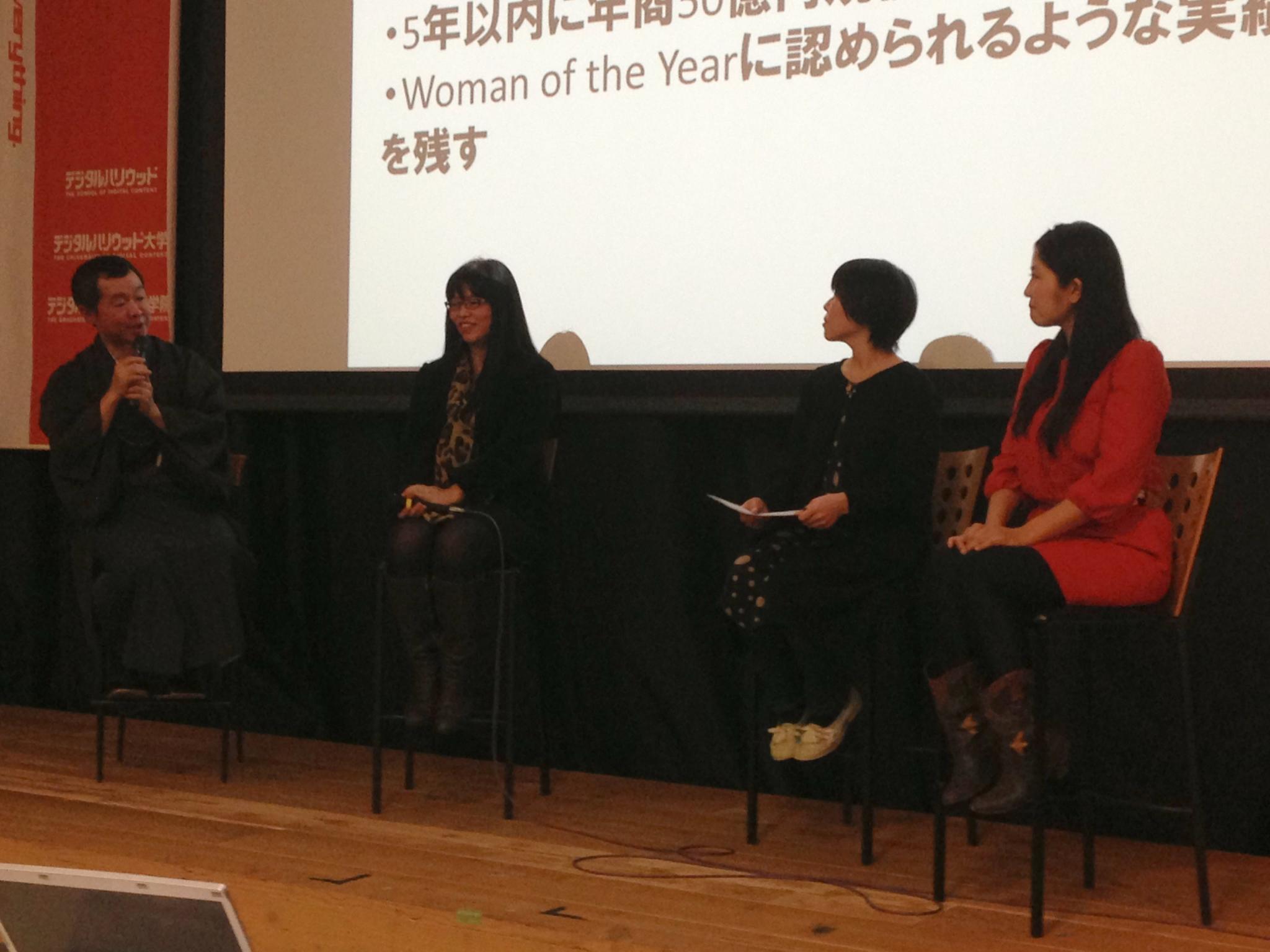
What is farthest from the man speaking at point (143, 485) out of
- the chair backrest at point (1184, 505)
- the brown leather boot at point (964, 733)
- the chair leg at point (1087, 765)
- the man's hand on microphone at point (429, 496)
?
the chair backrest at point (1184, 505)

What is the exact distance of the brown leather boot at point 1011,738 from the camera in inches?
93.5

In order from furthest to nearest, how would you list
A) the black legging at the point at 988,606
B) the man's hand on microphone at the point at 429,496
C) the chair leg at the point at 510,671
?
1. the man's hand on microphone at the point at 429,496
2. the chair leg at the point at 510,671
3. the black legging at the point at 988,606

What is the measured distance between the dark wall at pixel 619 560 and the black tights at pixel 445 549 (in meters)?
0.25

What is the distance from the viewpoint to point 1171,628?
2449 mm

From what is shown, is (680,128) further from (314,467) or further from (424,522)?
(314,467)

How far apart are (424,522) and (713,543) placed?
679mm

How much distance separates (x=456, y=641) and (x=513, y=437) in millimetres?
452

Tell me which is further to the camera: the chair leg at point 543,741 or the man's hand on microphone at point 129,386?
the man's hand on microphone at point 129,386

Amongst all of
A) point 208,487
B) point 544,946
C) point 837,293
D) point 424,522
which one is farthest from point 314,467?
point 544,946

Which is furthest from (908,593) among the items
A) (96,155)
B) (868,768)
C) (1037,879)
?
(96,155)

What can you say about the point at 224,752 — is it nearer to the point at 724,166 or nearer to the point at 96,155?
the point at 724,166

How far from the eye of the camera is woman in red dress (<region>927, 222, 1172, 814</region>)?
2410mm

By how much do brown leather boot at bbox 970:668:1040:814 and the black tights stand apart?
1.15m

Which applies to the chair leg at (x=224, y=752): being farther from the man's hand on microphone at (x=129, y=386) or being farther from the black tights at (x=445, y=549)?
the man's hand on microphone at (x=129, y=386)
